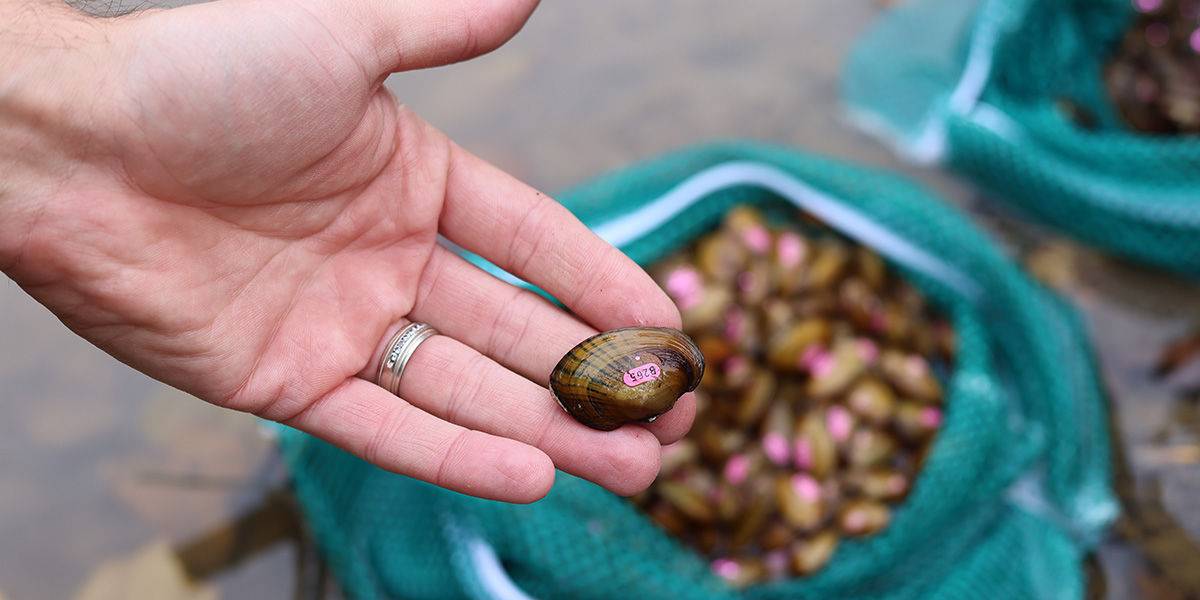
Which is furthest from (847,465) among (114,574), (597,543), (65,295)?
(114,574)

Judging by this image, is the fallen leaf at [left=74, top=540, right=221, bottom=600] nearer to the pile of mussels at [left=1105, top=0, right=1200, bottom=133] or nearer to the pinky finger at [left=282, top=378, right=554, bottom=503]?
the pinky finger at [left=282, top=378, right=554, bottom=503]

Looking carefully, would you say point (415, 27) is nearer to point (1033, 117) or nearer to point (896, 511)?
point (896, 511)

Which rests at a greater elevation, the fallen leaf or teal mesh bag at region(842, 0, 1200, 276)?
teal mesh bag at region(842, 0, 1200, 276)

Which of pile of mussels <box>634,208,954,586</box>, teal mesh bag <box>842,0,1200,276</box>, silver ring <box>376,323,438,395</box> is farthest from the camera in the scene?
teal mesh bag <box>842,0,1200,276</box>

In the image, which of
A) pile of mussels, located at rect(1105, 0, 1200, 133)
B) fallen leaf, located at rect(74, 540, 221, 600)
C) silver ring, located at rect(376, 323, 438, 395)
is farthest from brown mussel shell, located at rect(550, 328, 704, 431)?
pile of mussels, located at rect(1105, 0, 1200, 133)

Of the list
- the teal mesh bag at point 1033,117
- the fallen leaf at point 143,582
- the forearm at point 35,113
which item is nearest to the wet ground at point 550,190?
the fallen leaf at point 143,582

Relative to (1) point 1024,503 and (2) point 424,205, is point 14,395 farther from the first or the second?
(1) point 1024,503

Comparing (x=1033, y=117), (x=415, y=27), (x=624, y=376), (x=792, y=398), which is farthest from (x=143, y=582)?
(x=1033, y=117)

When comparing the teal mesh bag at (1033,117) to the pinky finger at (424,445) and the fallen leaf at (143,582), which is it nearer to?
the pinky finger at (424,445)
